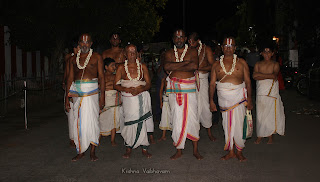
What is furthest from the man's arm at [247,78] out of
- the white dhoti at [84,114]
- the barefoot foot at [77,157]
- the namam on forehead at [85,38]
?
the barefoot foot at [77,157]

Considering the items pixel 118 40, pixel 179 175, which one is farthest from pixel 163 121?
pixel 179 175

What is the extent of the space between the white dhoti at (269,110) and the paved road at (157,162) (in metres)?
0.29

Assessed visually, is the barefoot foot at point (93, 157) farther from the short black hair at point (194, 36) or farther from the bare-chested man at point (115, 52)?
the short black hair at point (194, 36)

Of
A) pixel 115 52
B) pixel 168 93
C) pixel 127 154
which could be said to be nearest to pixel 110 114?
pixel 115 52

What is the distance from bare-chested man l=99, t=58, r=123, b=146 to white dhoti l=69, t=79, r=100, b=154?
4.34 ft

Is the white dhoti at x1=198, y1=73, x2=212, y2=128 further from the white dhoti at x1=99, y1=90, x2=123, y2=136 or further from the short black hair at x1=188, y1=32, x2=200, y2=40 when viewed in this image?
the white dhoti at x1=99, y1=90, x2=123, y2=136

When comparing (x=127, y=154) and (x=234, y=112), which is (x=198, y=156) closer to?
(x=234, y=112)

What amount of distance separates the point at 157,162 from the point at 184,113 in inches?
36.4

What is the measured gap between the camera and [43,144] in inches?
351

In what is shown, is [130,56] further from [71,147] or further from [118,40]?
[71,147]

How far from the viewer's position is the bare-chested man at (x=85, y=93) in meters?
7.44

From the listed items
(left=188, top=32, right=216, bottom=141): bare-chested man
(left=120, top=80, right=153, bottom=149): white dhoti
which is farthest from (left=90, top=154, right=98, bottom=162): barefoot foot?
(left=188, top=32, right=216, bottom=141): bare-chested man

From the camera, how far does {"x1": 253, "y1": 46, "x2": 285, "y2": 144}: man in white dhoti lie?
29.1 feet

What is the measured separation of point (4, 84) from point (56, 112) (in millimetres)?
1749
